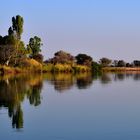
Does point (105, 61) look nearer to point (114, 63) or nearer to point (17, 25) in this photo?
point (114, 63)

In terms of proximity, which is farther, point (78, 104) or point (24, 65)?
point (24, 65)

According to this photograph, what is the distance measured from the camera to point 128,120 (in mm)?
13984

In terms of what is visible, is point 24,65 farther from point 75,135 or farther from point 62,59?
point 75,135

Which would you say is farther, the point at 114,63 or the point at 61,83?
the point at 114,63

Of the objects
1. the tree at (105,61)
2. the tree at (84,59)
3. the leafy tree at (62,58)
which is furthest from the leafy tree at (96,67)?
the tree at (105,61)

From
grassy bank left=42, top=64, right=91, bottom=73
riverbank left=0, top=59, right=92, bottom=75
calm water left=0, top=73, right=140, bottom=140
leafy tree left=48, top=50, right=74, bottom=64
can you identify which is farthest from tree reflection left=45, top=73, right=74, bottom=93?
leafy tree left=48, top=50, right=74, bottom=64

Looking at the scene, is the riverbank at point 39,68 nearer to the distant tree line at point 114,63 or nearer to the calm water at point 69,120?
the distant tree line at point 114,63

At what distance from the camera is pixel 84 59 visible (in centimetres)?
8494

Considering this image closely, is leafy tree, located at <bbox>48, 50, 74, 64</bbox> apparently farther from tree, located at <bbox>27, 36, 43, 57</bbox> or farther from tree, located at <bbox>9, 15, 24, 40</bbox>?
tree, located at <bbox>9, 15, 24, 40</bbox>

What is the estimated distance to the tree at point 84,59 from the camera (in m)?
82.8

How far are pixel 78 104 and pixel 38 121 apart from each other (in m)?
5.25

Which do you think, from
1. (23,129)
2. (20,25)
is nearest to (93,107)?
(23,129)

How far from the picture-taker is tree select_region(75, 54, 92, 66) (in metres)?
82.8

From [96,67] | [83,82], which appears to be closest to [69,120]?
[83,82]
